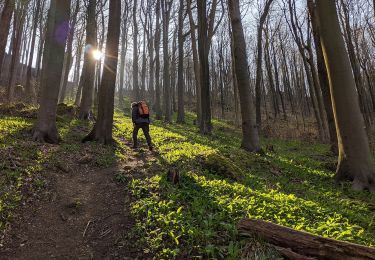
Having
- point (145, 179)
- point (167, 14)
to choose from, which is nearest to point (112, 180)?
point (145, 179)

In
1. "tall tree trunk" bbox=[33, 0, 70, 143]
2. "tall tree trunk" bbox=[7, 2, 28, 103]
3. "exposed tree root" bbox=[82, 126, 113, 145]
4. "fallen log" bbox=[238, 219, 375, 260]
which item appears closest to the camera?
"fallen log" bbox=[238, 219, 375, 260]

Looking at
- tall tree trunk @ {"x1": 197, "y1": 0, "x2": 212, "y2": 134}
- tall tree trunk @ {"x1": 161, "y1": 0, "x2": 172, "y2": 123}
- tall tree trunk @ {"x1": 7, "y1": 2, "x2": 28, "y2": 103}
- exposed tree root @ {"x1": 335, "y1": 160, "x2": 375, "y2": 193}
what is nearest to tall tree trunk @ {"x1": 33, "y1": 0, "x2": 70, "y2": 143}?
tall tree trunk @ {"x1": 197, "y1": 0, "x2": 212, "y2": 134}

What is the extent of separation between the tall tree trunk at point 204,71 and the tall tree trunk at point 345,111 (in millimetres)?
8366

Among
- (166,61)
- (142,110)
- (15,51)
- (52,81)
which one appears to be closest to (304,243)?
(142,110)

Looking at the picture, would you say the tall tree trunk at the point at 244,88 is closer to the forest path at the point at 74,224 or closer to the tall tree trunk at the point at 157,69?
the forest path at the point at 74,224

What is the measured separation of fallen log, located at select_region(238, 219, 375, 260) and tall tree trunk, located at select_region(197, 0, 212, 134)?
1222 cm

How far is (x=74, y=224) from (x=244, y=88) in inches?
306

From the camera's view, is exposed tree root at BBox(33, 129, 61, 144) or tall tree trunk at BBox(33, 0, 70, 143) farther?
tall tree trunk at BBox(33, 0, 70, 143)

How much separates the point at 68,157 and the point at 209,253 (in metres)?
5.75

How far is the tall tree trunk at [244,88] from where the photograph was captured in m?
11.3

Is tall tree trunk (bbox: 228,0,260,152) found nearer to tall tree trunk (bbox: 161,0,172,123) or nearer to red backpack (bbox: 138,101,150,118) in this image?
red backpack (bbox: 138,101,150,118)

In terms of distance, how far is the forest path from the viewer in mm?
4414

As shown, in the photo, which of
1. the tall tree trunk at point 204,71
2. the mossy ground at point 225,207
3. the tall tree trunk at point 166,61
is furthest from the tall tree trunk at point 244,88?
the tall tree trunk at point 166,61

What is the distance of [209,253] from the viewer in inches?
156
